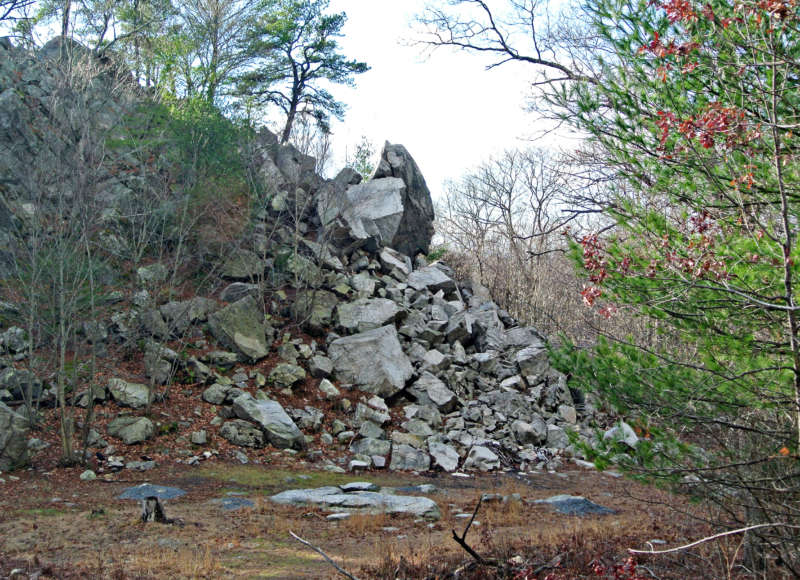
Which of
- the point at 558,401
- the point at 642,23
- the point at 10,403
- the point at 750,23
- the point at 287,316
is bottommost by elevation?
the point at 558,401

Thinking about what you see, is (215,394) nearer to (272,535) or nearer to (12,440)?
(12,440)

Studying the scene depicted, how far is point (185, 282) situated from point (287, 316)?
302 centimetres

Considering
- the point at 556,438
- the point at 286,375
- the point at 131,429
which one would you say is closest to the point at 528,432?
the point at 556,438

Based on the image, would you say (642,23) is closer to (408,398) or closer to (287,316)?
(408,398)

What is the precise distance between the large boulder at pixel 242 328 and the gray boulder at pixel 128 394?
289 centimetres

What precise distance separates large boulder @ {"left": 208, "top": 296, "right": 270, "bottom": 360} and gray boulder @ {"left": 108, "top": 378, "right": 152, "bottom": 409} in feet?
9.47

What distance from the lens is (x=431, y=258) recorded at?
85.9 feet

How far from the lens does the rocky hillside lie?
1270 centimetres

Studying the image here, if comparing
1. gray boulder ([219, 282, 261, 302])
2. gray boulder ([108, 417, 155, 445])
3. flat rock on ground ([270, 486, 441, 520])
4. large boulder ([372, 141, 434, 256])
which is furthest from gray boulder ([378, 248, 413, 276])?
flat rock on ground ([270, 486, 441, 520])

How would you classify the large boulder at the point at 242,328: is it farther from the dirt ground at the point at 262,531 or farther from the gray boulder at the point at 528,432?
the gray boulder at the point at 528,432

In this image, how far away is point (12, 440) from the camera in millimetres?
10570

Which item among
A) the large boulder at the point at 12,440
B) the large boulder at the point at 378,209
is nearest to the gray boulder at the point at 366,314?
the large boulder at the point at 378,209

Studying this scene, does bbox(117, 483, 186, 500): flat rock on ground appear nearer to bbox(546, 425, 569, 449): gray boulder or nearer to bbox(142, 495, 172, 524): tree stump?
bbox(142, 495, 172, 524): tree stump

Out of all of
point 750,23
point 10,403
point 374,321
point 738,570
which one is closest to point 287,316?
point 374,321
